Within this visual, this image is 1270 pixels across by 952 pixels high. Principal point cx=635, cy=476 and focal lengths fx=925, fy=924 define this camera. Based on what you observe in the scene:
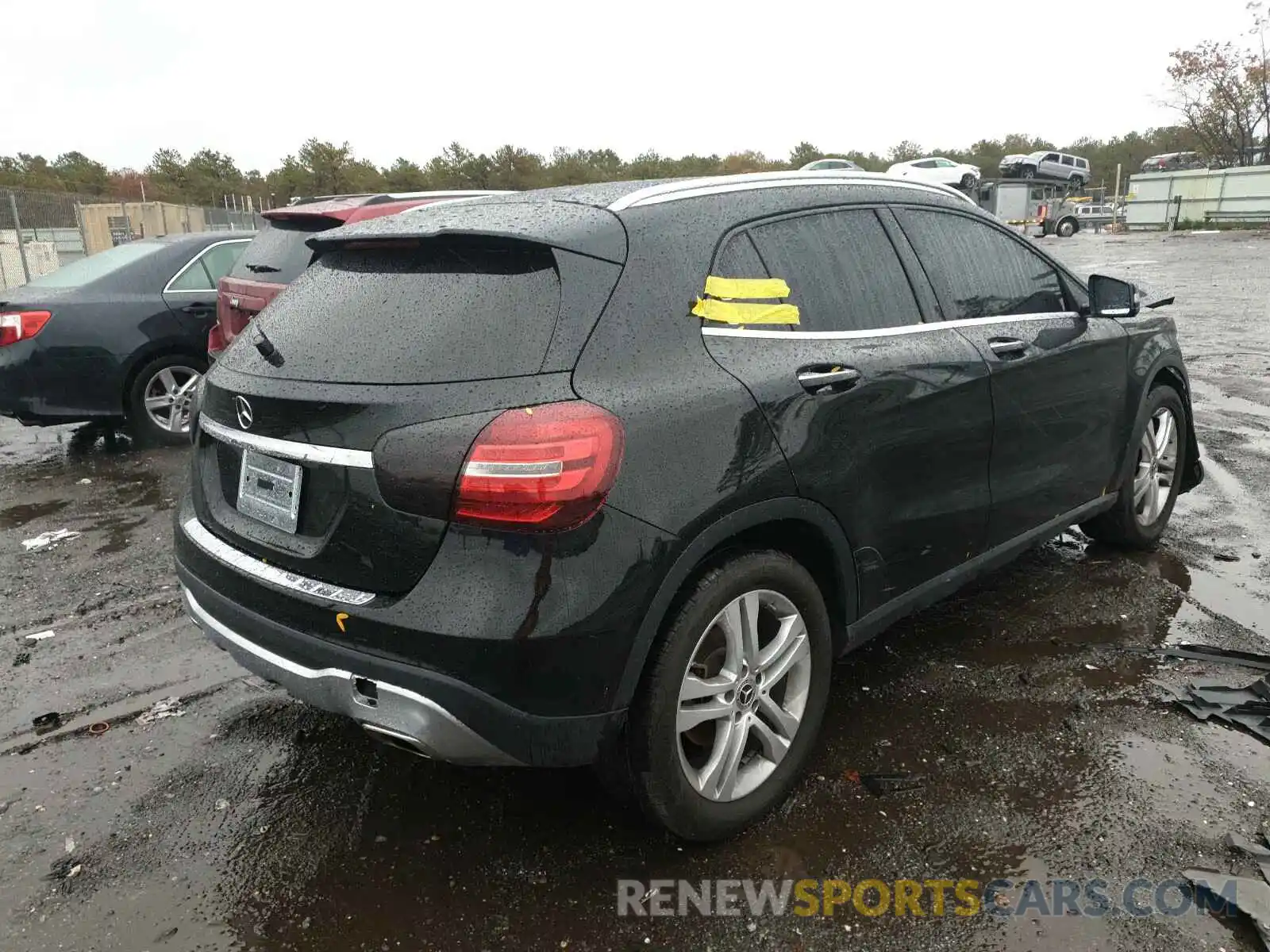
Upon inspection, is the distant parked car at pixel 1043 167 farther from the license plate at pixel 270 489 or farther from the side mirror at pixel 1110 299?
the license plate at pixel 270 489

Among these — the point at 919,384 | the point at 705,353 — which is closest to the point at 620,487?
the point at 705,353

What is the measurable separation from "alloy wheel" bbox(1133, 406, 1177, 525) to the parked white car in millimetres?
32923

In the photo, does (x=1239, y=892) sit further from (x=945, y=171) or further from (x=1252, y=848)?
(x=945, y=171)

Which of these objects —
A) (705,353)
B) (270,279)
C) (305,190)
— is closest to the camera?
(705,353)

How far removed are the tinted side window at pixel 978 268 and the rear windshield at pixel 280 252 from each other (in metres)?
3.72

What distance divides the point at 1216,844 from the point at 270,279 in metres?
5.38

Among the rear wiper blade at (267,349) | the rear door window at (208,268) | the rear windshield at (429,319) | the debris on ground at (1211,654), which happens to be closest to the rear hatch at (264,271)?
the rear door window at (208,268)

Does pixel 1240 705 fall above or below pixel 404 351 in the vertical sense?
below

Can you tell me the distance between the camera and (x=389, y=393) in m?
2.20

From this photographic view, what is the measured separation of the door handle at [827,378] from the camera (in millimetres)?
2596

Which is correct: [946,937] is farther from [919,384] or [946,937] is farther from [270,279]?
[270,279]

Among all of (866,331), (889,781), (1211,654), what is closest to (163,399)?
(866,331)

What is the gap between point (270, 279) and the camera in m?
5.62

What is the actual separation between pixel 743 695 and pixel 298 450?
134cm
